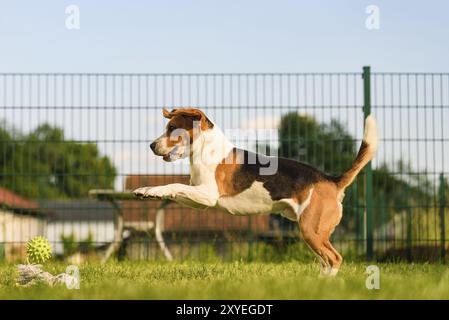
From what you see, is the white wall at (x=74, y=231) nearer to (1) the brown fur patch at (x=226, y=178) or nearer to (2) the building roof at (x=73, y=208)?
(2) the building roof at (x=73, y=208)

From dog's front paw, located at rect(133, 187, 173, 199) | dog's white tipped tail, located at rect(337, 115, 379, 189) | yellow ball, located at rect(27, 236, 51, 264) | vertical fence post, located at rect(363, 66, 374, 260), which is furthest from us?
vertical fence post, located at rect(363, 66, 374, 260)

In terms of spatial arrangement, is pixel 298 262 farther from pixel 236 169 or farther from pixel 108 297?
pixel 108 297

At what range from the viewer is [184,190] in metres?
7.89

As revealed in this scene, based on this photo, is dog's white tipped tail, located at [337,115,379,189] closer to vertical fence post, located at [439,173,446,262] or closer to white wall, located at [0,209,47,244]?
vertical fence post, located at [439,173,446,262]

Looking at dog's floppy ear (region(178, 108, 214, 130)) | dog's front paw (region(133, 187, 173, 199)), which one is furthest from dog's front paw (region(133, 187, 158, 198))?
dog's floppy ear (region(178, 108, 214, 130))

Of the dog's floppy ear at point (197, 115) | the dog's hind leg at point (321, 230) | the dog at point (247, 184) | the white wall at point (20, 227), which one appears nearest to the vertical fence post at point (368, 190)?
the dog at point (247, 184)

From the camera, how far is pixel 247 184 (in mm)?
8086

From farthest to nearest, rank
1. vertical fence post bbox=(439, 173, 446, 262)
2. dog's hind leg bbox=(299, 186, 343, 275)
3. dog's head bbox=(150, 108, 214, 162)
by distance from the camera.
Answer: vertical fence post bbox=(439, 173, 446, 262)
dog's head bbox=(150, 108, 214, 162)
dog's hind leg bbox=(299, 186, 343, 275)

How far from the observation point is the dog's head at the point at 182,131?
8.03m

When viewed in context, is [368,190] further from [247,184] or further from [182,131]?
[182,131]

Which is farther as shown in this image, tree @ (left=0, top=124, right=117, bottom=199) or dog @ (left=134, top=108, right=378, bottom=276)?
tree @ (left=0, top=124, right=117, bottom=199)

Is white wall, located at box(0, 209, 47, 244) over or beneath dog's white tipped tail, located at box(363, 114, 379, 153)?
beneath

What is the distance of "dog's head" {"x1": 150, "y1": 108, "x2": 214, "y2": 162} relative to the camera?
26.3ft

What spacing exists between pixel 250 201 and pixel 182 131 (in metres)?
1.00
